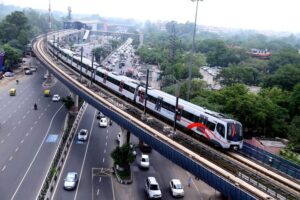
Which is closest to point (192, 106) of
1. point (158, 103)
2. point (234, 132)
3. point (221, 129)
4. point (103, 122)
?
point (158, 103)

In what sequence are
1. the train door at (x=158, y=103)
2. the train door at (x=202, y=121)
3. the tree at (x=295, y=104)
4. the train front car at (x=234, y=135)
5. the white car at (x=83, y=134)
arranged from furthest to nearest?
the tree at (x=295, y=104), the white car at (x=83, y=134), the train door at (x=158, y=103), the train door at (x=202, y=121), the train front car at (x=234, y=135)

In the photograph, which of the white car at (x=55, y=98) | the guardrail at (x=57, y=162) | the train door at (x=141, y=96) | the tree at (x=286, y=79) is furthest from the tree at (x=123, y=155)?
the tree at (x=286, y=79)

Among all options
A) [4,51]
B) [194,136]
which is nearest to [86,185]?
[194,136]

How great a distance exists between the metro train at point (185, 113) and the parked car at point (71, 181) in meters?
10.5

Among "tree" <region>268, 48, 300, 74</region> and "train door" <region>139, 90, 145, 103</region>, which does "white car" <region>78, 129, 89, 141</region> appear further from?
"tree" <region>268, 48, 300, 74</region>

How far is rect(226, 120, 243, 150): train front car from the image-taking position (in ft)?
88.0

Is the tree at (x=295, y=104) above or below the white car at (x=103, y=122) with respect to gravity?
above

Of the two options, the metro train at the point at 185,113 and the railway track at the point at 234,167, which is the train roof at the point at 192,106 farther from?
the railway track at the point at 234,167

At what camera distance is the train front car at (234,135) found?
88.0 feet

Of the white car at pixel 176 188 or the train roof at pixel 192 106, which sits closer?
the train roof at pixel 192 106

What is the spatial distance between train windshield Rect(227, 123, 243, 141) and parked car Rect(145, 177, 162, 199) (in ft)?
30.2

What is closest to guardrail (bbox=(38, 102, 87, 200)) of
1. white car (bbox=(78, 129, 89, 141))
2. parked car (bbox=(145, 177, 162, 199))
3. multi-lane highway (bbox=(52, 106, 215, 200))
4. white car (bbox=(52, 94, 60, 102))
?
multi-lane highway (bbox=(52, 106, 215, 200))

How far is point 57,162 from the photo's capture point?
37625 millimetres

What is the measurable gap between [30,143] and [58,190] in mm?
13046
